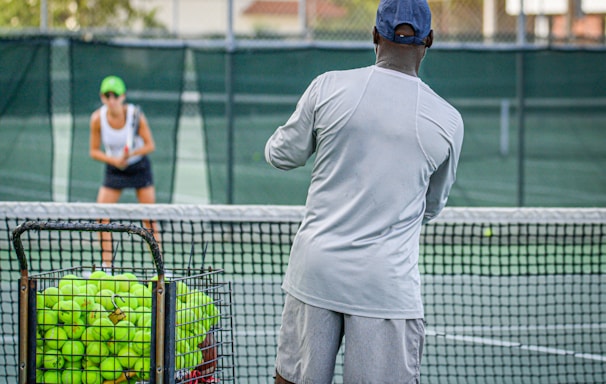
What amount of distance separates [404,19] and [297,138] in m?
0.48

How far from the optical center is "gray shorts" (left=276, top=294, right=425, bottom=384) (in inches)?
120

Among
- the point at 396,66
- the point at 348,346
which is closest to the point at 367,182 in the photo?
the point at 396,66

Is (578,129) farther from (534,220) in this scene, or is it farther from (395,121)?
(395,121)

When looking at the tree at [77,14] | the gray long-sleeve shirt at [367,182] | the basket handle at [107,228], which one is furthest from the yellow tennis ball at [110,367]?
the tree at [77,14]

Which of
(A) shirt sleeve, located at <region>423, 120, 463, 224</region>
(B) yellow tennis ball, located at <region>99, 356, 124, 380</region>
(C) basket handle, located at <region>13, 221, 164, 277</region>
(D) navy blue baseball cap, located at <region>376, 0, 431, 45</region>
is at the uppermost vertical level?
(D) navy blue baseball cap, located at <region>376, 0, 431, 45</region>

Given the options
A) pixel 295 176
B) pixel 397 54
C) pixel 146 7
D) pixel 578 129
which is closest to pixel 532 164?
pixel 578 129

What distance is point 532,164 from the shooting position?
1095cm

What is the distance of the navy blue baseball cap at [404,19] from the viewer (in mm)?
3068

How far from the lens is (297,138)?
3125 millimetres

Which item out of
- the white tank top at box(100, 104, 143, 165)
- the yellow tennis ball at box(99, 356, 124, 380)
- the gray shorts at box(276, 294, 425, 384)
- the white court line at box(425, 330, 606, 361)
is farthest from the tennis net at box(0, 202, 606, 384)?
the white tank top at box(100, 104, 143, 165)

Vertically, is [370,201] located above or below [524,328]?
above

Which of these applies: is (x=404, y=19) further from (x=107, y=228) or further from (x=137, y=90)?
(x=137, y=90)

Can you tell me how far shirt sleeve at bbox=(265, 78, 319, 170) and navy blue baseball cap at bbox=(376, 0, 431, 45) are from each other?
0.87ft

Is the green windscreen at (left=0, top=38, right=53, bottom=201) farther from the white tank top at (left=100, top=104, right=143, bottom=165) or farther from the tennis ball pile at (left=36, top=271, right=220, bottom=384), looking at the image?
the tennis ball pile at (left=36, top=271, right=220, bottom=384)
